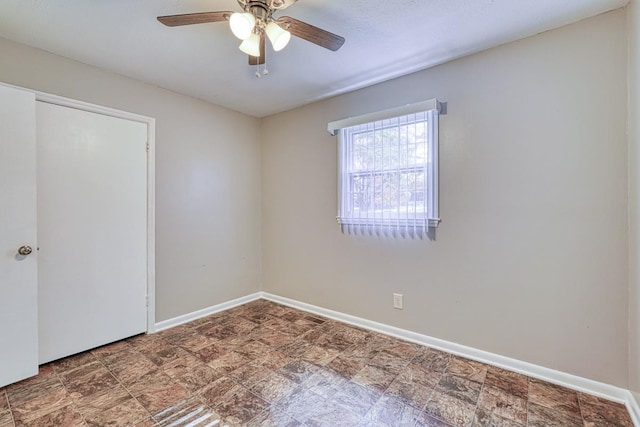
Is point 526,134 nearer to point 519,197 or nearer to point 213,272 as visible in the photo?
point 519,197

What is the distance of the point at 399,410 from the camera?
1.72 metres

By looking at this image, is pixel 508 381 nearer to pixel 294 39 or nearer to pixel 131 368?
pixel 131 368

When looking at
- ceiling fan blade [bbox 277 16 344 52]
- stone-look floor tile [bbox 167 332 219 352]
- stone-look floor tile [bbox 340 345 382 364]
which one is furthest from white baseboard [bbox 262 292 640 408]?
ceiling fan blade [bbox 277 16 344 52]

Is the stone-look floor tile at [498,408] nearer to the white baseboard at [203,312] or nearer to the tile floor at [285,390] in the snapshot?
the tile floor at [285,390]

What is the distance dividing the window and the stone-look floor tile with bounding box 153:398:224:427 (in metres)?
1.87

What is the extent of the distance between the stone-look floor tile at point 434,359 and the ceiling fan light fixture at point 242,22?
2.45 m

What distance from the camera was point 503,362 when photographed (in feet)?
7.03

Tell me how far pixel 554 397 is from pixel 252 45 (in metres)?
2.80

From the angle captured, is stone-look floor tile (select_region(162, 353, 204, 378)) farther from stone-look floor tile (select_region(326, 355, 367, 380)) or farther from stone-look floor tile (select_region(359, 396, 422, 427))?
stone-look floor tile (select_region(359, 396, 422, 427))

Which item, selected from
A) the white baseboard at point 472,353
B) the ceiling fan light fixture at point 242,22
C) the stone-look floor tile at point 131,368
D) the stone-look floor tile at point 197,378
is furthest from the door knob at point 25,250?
the ceiling fan light fixture at point 242,22

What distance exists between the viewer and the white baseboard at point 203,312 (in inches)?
114

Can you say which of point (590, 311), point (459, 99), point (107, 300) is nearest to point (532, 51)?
point (459, 99)

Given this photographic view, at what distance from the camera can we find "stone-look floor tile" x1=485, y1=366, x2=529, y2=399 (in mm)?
1864

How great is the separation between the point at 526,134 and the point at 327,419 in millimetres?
2246
